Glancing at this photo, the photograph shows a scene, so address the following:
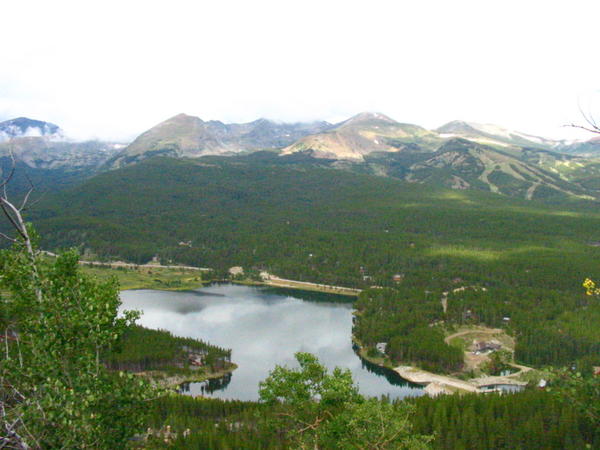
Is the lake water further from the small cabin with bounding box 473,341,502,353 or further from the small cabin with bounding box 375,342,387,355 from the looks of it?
the small cabin with bounding box 473,341,502,353

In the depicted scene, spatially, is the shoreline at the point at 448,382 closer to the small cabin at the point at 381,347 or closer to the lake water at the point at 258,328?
the lake water at the point at 258,328

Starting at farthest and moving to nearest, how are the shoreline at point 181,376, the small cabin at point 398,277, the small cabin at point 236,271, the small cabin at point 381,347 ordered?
the small cabin at point 236,271 < the small cabin at point 398,277 < the small cabin at point 381,347 < the shoreline at point 181,376

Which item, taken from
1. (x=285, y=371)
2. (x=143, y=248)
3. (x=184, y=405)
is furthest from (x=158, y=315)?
(x=285, y=371)

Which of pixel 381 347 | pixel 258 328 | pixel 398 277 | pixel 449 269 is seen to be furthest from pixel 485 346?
pixel 398 277

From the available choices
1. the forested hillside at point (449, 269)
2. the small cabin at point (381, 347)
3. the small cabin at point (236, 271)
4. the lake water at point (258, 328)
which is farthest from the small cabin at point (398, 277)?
the small cabin at point (381, 347)

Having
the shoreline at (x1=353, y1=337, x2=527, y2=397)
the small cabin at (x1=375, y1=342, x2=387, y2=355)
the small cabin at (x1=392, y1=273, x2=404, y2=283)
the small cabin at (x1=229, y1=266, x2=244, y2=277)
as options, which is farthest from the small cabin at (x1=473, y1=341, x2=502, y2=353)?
the small cabin at (x1=229, y1=266, x2=244, y2=277)

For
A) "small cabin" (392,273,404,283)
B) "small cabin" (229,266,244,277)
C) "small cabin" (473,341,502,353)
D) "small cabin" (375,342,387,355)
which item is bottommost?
"small cabin" (229,266,244,277)

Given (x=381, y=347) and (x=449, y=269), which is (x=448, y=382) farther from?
(x=449, y=269)

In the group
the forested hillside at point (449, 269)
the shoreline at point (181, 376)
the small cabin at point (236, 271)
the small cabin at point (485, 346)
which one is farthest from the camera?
the small cabin at point (236, 271)

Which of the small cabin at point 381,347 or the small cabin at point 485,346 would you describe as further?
the small cabin at point 381,347
